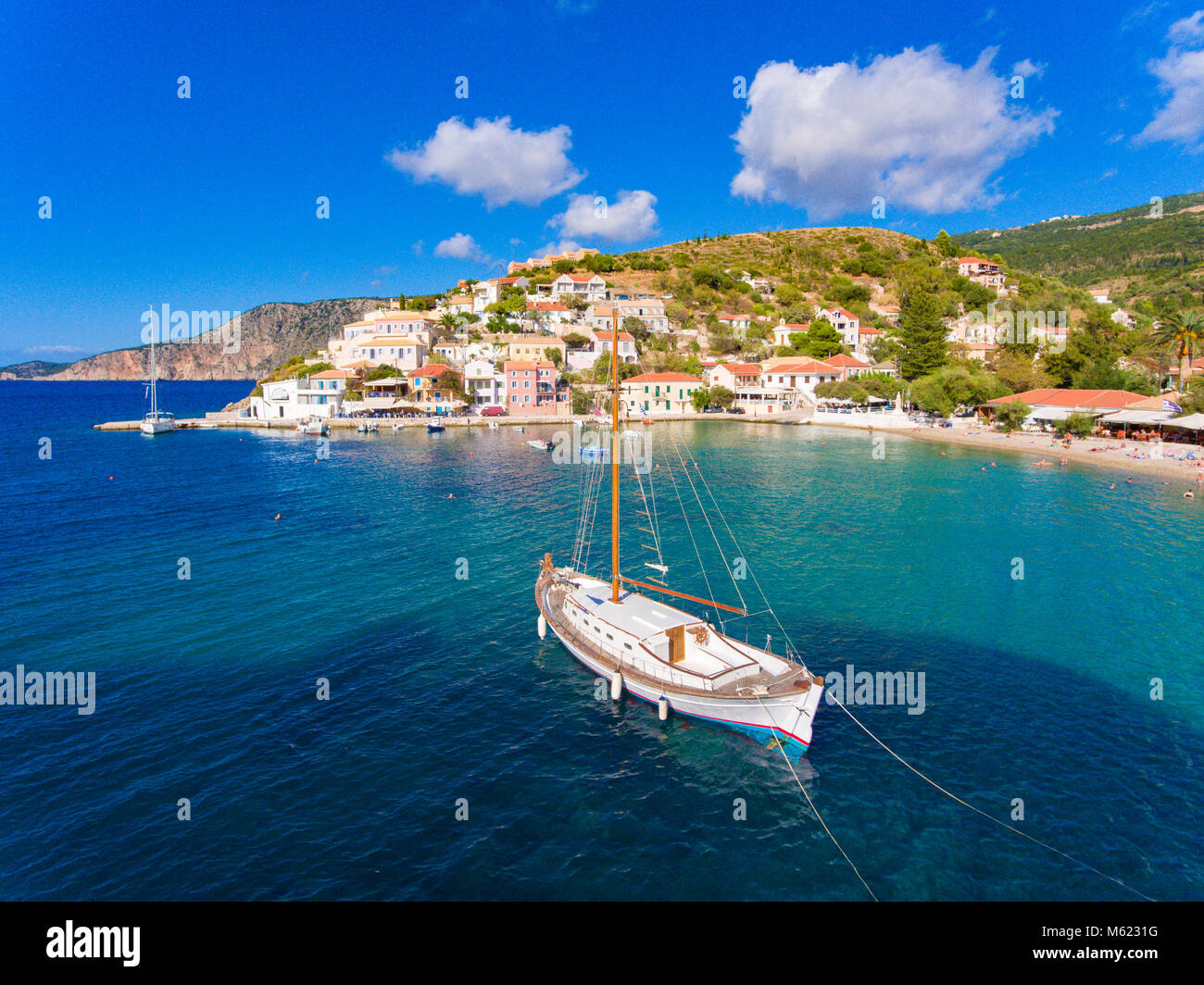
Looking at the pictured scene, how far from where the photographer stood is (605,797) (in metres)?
14.2

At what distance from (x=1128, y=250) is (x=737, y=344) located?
120705 mm

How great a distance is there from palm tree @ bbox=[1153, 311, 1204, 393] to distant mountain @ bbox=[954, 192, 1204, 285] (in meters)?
88.4

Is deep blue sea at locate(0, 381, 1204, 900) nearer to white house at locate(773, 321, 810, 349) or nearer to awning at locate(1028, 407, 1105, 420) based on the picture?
awning at locate(1028, 407, 1105, 420)

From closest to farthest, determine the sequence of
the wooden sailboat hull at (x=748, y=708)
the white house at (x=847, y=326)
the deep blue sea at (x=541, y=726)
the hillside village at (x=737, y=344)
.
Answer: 1. the deep blue sea at (x=541, y=726)
2. the wooden sailboat hull at (x=748, y=708)
3. the hillside village at (x=737, y=344)
4. the white house at (x=847, y=326)

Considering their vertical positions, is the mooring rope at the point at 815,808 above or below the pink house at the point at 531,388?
below

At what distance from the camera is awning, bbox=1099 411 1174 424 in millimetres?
54531

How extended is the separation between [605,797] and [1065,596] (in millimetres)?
21965

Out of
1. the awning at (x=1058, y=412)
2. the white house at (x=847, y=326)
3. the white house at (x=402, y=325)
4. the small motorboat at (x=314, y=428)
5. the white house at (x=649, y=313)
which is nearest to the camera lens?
the awning at (x=1058, y=412)

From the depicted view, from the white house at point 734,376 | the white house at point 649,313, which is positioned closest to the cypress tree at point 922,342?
the white house at point 734,376

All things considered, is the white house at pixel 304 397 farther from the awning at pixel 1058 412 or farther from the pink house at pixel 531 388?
the awning at pixel 1058 412

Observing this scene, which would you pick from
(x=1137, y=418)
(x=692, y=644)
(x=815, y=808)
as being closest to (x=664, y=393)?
(x=1137, y=418)

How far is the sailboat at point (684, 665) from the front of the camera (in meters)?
15.5

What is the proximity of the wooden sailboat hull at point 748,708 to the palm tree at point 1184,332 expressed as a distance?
225 feet
